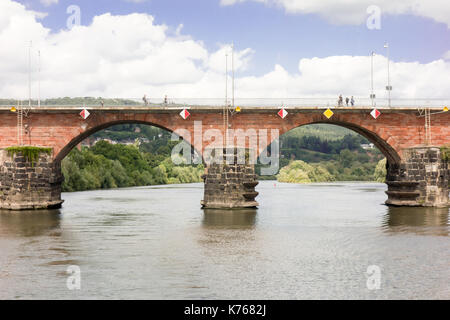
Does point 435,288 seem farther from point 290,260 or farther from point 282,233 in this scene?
point 282,233

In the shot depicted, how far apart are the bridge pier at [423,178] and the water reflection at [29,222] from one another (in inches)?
982

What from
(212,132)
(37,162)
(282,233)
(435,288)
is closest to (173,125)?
(212,132)

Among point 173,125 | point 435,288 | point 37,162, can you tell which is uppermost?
point 173,125

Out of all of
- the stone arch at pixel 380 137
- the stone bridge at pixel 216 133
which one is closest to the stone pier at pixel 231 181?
the stone bridge at pixel 216 133

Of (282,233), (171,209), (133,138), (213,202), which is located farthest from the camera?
(133,138)

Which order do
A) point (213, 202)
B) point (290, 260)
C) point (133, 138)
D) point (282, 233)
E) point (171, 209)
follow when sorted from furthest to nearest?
1. point (133, 138)
2. point (171, 209)
3. point (213, 202)
4. point (282, 233)
5. point (290, 260)

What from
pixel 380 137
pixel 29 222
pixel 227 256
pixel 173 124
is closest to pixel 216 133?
pixel 173 124

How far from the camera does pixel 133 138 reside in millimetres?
162625

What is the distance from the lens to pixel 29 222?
3206cm

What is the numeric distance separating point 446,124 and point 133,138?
424 feet

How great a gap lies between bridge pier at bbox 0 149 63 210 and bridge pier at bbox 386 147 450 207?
26.3m

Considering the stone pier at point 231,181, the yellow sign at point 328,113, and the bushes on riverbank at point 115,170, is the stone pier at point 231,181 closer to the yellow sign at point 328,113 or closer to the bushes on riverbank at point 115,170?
the yellow sign at point 328,113

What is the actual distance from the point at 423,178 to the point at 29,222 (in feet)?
90.3

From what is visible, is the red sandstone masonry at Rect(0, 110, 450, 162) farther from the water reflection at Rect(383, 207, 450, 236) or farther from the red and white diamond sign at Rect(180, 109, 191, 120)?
the water reflection at Rect(383, 207, 450, 236)
